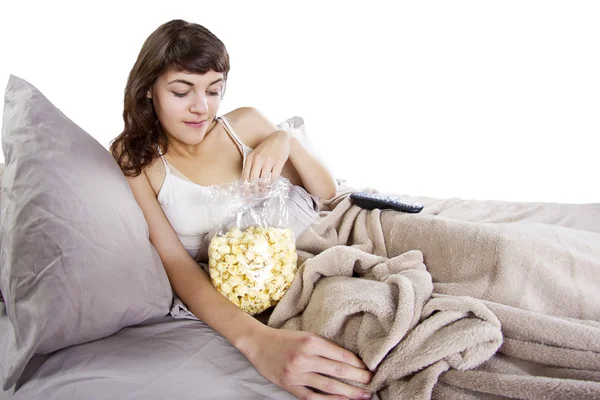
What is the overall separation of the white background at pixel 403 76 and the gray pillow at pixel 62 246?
87 cm

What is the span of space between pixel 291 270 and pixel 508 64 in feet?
5.17

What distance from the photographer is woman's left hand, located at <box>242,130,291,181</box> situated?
4.01 feet

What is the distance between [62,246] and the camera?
920mm

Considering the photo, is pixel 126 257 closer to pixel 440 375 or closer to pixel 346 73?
pixel 440 375

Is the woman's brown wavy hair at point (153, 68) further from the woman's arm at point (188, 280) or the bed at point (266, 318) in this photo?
the bed at point (266, 318)

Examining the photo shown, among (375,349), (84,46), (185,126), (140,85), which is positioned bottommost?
(375,349)

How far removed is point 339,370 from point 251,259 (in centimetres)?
31

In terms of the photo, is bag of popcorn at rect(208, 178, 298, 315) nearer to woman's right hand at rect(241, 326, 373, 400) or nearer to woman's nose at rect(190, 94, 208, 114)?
woman's right hand at rect(241, 326, 373, 400)

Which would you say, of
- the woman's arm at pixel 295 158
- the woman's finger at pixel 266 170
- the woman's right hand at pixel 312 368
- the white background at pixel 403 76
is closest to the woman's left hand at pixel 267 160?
the woman's finger at pixel 266 170

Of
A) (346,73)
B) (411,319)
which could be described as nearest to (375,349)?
(411,319)

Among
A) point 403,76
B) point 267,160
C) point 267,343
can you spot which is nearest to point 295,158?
point 267,160

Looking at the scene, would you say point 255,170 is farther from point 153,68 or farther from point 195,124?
point 153,68

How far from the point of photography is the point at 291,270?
1074 millimetres

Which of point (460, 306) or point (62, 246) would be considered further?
point (62, 246)
